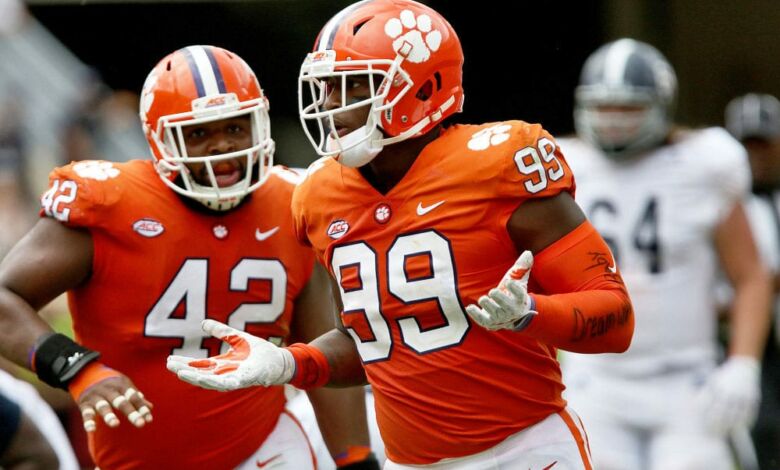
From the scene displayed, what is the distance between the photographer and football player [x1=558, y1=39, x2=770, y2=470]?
5762 mm

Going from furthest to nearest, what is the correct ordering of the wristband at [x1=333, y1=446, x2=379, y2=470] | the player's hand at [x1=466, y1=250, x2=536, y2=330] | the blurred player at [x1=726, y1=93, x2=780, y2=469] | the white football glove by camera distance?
1. the blurred player at [x1=726, y1=93, x2=780, y2=469]
2. the white football glove
3. the wristband at [x1=333, y1=446, x2=379, y2=470]
4. the player's hand at [x1=466, y1=250, x2=536, y2=330]

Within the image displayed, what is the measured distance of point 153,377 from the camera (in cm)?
433

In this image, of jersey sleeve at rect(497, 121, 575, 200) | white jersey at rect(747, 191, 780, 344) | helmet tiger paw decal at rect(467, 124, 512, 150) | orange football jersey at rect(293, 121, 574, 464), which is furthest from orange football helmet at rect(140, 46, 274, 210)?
white jersey at rect(747, 191, 780, 344)

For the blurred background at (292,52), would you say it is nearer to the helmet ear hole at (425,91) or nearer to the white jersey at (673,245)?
the white jersey at (673,245)

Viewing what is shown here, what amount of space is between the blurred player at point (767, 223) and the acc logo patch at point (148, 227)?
364 centimetres

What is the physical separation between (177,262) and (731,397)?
2.55m

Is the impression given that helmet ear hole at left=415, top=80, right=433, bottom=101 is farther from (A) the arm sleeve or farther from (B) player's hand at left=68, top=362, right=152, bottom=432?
(B) player's hand at left=68, top=362, right=152, bottom=432

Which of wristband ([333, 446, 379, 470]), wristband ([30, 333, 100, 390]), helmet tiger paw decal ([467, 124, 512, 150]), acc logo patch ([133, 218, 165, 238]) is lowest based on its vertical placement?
wristband ([333, 446, 379, 470])

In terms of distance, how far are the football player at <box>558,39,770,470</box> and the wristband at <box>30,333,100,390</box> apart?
2.59 m

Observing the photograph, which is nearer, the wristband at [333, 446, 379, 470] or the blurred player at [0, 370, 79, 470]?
the blurred player at [0, 370, 79, 470]

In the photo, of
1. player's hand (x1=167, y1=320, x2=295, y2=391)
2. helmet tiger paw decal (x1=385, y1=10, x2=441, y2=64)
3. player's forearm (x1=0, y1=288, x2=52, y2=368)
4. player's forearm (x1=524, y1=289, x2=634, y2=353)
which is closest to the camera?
player's forearm (x1=524, y1=289, x2=634, y2=353)

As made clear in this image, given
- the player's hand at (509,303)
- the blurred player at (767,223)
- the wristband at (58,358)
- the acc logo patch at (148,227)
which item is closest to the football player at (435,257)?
the player's hand at (509,303)

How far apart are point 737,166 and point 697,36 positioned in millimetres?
7171

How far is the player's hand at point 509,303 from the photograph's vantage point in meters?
3.27
